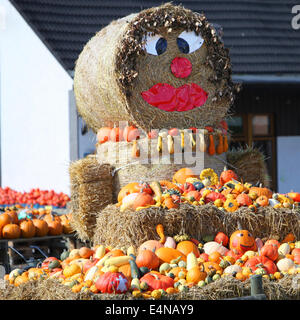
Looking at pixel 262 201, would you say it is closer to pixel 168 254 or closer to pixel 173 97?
pixel 168 254

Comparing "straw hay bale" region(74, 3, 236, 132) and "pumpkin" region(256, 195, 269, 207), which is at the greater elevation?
"straw hay bale" region(74, 3, 236, 132)

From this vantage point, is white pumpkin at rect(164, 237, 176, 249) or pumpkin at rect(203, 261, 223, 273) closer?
pumpkin at rect(203, 261, 223, 273)

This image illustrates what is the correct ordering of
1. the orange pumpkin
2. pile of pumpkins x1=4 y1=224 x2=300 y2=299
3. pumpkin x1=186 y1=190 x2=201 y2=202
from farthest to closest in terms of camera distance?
the orange pumpkin < pumpkin x1=186 y1=190 x2=201 y2=202 < pile of pumpkins x1=4 y1=224 x2=300 y2=299

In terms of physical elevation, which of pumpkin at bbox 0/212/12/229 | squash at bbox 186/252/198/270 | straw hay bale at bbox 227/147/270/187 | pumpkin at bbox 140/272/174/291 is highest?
straw hay bale at bbox 227/147/270/187

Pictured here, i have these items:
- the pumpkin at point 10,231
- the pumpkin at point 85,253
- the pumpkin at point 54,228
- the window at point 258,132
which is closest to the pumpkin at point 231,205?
the pumpkin at point 85,253

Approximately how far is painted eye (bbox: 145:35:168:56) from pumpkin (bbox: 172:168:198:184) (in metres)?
1.42

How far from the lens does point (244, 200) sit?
205 inches

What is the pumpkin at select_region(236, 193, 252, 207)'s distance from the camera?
204 inches

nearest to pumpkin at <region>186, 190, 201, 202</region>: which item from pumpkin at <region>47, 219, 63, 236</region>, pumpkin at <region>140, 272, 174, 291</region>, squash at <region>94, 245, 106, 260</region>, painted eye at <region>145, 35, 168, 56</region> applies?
squash at <region>94, 245, 106, 260</region>

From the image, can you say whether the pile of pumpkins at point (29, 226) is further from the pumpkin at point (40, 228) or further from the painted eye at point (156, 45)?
the painted eye at point (156, 45)

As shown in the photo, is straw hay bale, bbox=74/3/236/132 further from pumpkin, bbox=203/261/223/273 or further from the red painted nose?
pumpkin, bbox=203/261/223/273

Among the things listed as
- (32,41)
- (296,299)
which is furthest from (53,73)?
(296,299)

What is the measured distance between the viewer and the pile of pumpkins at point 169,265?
3900 mm

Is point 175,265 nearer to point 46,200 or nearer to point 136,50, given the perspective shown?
point 136,50
